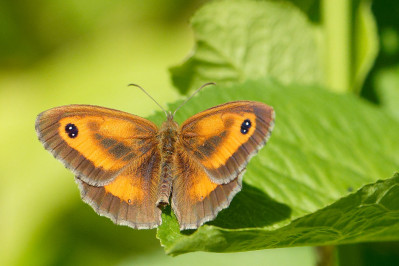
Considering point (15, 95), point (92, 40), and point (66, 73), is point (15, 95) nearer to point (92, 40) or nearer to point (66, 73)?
point (66, 73)

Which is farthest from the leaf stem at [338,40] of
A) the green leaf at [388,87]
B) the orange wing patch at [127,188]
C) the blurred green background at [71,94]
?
the orange wing patch at [127,188]

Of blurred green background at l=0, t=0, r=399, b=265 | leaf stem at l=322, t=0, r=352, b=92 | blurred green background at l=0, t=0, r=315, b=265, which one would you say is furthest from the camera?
blurred green background at l=0, t=0, r=315, b=265

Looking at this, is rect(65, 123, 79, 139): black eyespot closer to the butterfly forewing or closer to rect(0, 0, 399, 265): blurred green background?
the butterfly forewing

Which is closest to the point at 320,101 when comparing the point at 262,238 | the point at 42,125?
the point at 262,238

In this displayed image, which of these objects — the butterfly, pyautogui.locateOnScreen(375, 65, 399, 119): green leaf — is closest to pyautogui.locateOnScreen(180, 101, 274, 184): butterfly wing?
the butterfly

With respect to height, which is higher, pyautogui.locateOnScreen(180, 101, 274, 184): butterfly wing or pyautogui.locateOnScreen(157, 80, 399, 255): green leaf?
pyautogui.locateOnScreen(180, 101, 274, 184): butterfly wing

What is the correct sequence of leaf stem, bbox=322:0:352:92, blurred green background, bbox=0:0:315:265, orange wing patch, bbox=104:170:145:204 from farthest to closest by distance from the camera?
blurred green background, bbox=0:0:315:265 → leaf stem, bbox=322:0:352:92 → orange wing patch, bbox=104:170:145:204

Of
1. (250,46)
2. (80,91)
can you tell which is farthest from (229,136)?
(80,91)

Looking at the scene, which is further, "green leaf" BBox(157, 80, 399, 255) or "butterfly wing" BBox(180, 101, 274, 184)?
"butterfly wing" BBox(180, 101, 274, 184)
